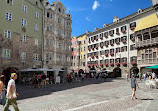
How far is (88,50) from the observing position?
54.4 meters

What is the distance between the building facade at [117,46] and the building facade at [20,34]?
22.3 m

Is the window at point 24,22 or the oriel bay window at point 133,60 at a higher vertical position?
the window at point 24,22

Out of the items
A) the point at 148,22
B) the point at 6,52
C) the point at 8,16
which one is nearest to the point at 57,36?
the point at 8,16

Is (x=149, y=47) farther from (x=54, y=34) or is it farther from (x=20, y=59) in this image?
(x=20, y=59)

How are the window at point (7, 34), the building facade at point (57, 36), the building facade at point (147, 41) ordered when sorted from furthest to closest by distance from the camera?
the building facade at point (57, 36)
the building facade at point (147, 41)
the window at point (7, 34)

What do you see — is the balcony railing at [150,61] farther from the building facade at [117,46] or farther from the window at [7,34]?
the window at [7,34]

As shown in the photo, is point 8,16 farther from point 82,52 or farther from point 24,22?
point 82,52

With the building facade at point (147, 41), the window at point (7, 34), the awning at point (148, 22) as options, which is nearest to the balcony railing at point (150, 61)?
the building facade at point (147, 41)

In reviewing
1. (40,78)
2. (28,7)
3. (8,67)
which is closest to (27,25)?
(28,7)

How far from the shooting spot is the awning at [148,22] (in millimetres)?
32919

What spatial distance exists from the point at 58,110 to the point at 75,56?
5484 centimetres

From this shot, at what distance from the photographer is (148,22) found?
34500mm

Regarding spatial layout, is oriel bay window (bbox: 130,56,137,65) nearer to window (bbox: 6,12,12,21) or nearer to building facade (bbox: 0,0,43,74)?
building facade (bbox: 0,0,43,74)

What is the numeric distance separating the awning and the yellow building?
24353mm
